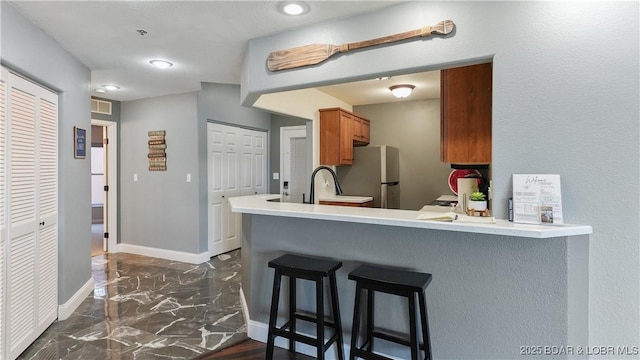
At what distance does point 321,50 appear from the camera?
92.3 inches

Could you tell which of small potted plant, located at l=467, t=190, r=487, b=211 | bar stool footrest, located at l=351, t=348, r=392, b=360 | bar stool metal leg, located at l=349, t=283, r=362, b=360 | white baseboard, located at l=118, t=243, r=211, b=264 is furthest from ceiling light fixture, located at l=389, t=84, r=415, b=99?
white baseboard, located at l=118, t=243, r=211, b=264

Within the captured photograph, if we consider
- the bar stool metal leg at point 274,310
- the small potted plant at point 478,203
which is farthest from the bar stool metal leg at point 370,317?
the small potted plant at point 478,203

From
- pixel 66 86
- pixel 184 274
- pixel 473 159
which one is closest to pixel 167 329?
pixel 184 274

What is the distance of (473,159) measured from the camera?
227cm

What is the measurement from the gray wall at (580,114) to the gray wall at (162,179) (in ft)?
12.0

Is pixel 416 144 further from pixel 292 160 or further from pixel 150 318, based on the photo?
pixel 150 318

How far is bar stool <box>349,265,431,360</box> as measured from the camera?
5.60 ft

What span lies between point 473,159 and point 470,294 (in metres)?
0.92

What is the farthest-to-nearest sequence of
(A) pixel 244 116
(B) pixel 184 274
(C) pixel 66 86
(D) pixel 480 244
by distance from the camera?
(A) pixel 244 116 < (B) pixel 184 274 < (C) pixel 66 86 < (D) pixel 480 244

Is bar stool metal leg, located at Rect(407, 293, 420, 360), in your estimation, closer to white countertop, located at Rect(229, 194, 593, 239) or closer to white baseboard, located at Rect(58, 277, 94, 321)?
white countertop, located at Rect(229, 194, 593, 239)

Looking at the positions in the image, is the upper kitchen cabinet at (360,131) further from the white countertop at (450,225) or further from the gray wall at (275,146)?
the white countertop at (450,225)

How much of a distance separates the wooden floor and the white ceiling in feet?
7.70

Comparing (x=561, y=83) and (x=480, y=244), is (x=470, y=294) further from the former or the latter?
(x=561, y=83)

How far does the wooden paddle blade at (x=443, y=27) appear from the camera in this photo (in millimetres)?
1894
